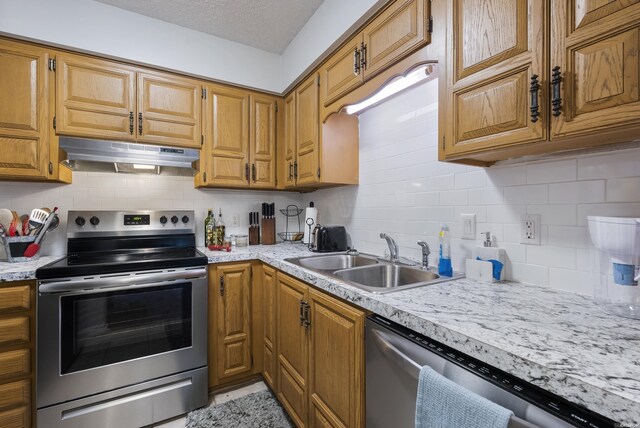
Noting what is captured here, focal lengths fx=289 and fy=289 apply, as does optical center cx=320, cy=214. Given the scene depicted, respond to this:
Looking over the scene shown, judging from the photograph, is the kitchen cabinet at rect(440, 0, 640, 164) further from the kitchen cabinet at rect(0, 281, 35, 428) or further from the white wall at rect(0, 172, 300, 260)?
the kitchen cabinet at rect(0, 281, 35, 428)

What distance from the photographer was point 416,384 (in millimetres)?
854

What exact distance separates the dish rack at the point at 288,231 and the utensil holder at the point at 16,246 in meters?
1.80

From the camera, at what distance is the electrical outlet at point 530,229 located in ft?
3.90

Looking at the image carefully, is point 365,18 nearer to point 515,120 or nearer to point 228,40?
point 515,120

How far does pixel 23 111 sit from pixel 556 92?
273cm

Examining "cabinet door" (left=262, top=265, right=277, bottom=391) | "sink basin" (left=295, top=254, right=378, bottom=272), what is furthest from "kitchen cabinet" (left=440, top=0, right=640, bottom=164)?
"cabinet door" (left=262, top=265, right=277, bottom=391)

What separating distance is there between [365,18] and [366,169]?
3.01 ft

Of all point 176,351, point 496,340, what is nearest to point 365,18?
point 496,340

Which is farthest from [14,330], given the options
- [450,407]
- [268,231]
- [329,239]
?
[450,407]

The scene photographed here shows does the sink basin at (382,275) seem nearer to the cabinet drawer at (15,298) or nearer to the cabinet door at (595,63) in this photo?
the cabinet door at (595,63)

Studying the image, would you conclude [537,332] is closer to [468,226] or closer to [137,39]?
[468,226]

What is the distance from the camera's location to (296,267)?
5.17ft

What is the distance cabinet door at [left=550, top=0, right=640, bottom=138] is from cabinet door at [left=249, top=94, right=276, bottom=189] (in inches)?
81.2

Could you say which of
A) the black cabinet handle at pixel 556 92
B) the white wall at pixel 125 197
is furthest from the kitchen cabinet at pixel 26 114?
the black cabinet handle at pixel 556 92
